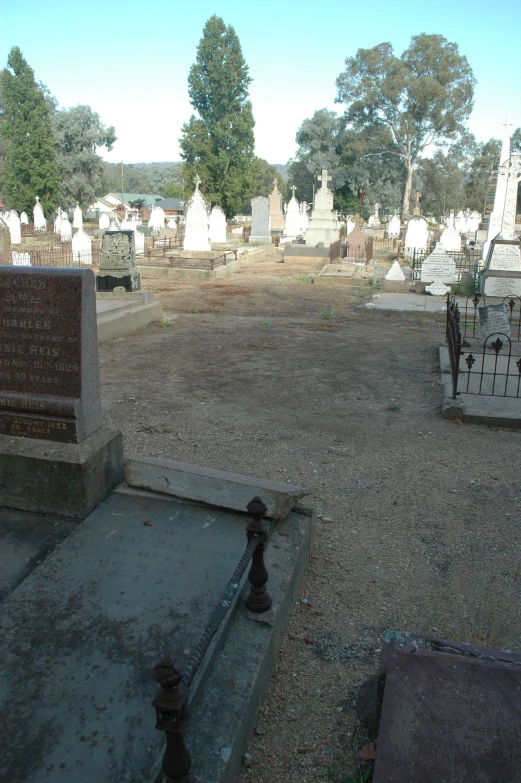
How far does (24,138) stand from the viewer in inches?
1788

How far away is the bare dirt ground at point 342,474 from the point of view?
2.90 m

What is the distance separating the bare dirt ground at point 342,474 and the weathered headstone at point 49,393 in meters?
1.61

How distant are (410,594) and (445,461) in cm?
222

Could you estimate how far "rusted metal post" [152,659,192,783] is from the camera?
6.13ft

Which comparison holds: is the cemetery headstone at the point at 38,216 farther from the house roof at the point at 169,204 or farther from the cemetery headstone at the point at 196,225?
the house roof at the point at 169,204

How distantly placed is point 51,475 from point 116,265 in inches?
388

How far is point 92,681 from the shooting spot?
244 centimetres

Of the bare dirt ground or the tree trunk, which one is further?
the tree trunk

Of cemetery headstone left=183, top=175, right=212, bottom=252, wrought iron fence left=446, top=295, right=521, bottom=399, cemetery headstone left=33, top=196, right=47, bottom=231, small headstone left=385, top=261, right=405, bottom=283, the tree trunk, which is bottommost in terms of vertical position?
wrought iron fence left=446, top=295, right=521, bottom=399

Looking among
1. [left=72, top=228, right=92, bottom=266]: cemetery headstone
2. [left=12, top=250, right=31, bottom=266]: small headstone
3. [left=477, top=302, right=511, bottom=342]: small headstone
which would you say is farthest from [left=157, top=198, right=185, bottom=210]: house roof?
[left=477, top=302, right=511, bottom=342]: small headstone

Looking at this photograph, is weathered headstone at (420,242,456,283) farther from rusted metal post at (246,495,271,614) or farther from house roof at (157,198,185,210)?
house roof at (157,198,185,210)

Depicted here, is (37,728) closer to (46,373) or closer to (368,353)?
(46,373)

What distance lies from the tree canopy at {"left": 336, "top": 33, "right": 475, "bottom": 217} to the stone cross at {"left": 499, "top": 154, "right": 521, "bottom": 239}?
107 ft

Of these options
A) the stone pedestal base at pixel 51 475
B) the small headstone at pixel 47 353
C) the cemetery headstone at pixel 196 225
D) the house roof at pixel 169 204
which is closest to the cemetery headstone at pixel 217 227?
the cemetery headstone at pixel 196 225
